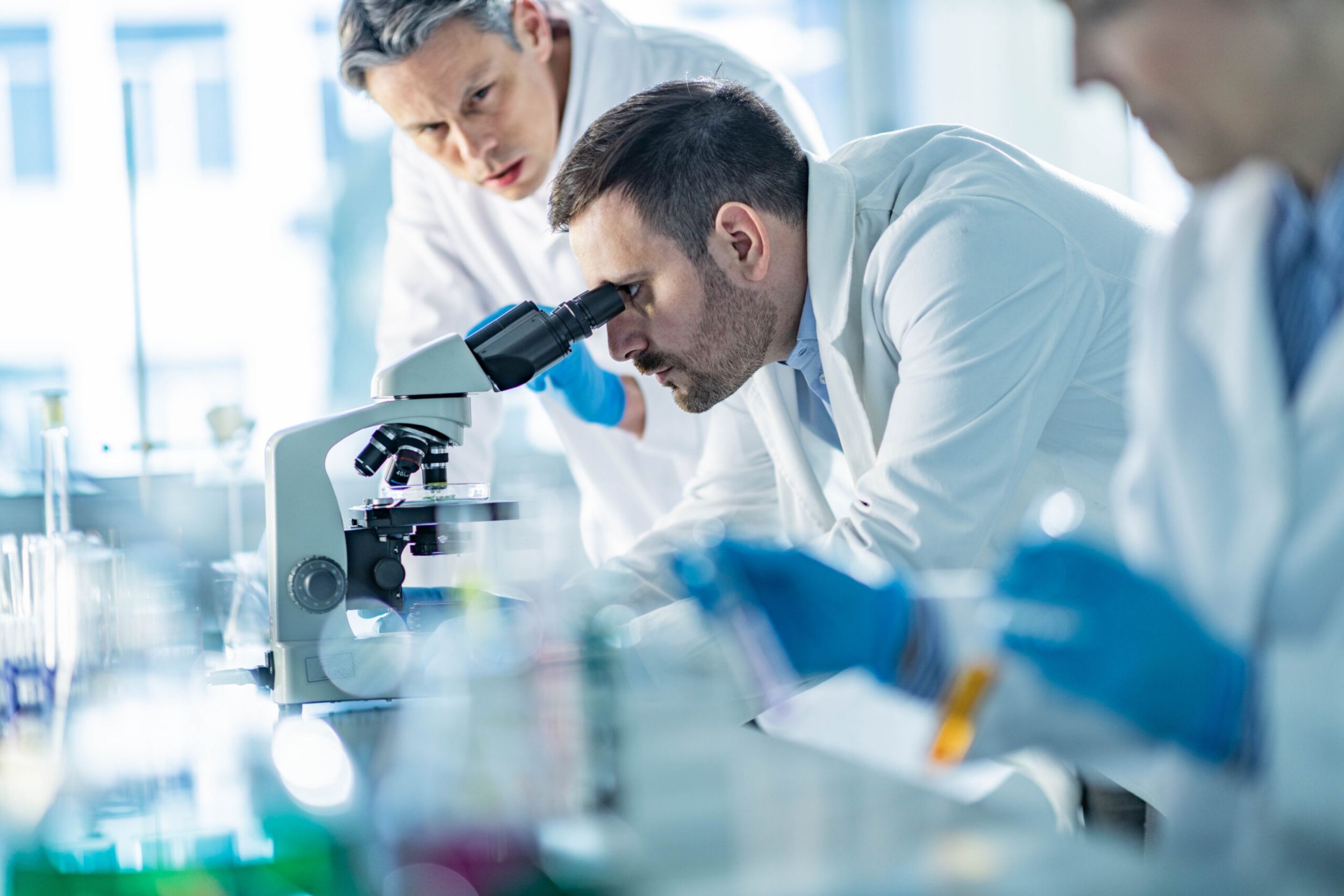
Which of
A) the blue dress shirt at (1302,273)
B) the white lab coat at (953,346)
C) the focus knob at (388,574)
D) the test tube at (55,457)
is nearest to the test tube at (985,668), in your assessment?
the blue dress shirt at (1302,273)

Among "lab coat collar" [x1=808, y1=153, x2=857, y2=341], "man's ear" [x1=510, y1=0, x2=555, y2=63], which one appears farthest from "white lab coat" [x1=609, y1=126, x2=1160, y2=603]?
"man's ear" [x1=510, y1=0, x2=555, y2=63]

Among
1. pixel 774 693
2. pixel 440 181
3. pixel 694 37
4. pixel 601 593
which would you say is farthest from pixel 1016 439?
pixel 440 181

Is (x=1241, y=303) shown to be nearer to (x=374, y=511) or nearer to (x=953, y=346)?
(x=953, y=346)

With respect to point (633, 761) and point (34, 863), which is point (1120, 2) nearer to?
point (633, 761)

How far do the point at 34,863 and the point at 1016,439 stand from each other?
3.92ft

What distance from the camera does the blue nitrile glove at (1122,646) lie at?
0.77 m

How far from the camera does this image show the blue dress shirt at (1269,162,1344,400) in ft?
2.94

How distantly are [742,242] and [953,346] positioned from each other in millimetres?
405

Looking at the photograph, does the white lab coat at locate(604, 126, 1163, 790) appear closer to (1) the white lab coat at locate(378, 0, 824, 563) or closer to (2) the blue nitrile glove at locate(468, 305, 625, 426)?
(2) the blue nitrile glove at locate(468, 305, 625, 426)

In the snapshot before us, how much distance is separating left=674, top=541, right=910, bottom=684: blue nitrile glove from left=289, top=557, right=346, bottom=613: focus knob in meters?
0.80

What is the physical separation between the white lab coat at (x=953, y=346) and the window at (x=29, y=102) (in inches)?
103

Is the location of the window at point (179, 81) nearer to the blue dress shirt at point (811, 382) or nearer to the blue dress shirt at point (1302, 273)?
the blue dress shirt at point (811, 382)

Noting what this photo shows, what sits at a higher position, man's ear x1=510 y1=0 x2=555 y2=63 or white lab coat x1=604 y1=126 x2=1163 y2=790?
man's ear x1=510 y1=0 x2=555 y2=63

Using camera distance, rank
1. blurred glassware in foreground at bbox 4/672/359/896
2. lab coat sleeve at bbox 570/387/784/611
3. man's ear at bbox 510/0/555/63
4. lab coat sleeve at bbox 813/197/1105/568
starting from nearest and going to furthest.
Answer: blurred glassware in foreground at bbox 4/672/359/896 → lab coat sleeve at bbox 813/197/1105/568 → lab coat sleeve at bbox 570/387/784/611 → man's ear at bbox 510/0/555/63
